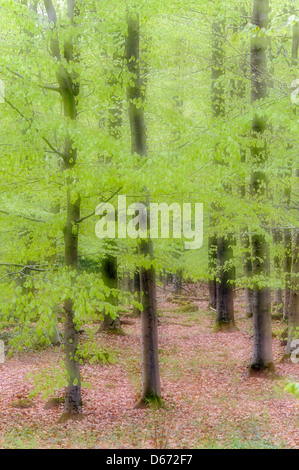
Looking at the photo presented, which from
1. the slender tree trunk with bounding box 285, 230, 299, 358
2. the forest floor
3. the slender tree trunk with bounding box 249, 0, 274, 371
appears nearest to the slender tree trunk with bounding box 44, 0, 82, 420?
the forest floor

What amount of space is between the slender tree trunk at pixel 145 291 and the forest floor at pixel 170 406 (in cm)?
56

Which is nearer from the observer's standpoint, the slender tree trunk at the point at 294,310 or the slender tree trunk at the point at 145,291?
the slender tree trunk at the point at 145,291

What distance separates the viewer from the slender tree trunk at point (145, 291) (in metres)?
9.27

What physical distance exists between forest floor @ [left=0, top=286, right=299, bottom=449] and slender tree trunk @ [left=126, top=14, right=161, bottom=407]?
1.84 ft

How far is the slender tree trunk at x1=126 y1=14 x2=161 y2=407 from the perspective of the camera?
365 inches

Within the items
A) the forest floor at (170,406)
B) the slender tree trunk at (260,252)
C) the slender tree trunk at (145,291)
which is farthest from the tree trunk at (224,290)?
the slender tree trunk at (145,291)

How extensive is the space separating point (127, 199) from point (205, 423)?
4.81 meters

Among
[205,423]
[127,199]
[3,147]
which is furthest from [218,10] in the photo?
[205,423]

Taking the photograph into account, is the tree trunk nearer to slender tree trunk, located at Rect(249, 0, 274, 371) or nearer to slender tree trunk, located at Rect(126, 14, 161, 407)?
slender tree trunk, located at Rect(249, 0, 274, 371)

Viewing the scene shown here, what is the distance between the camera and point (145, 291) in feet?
30.9

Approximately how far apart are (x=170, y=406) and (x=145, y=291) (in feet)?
8.88

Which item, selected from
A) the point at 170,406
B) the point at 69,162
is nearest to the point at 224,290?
the point at 170,406

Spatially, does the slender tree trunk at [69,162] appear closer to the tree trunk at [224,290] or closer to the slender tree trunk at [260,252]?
the slender tree trunk at [260,252]

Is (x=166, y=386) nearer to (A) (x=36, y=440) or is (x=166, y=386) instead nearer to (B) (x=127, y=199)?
(A) (x=36, y=440)
